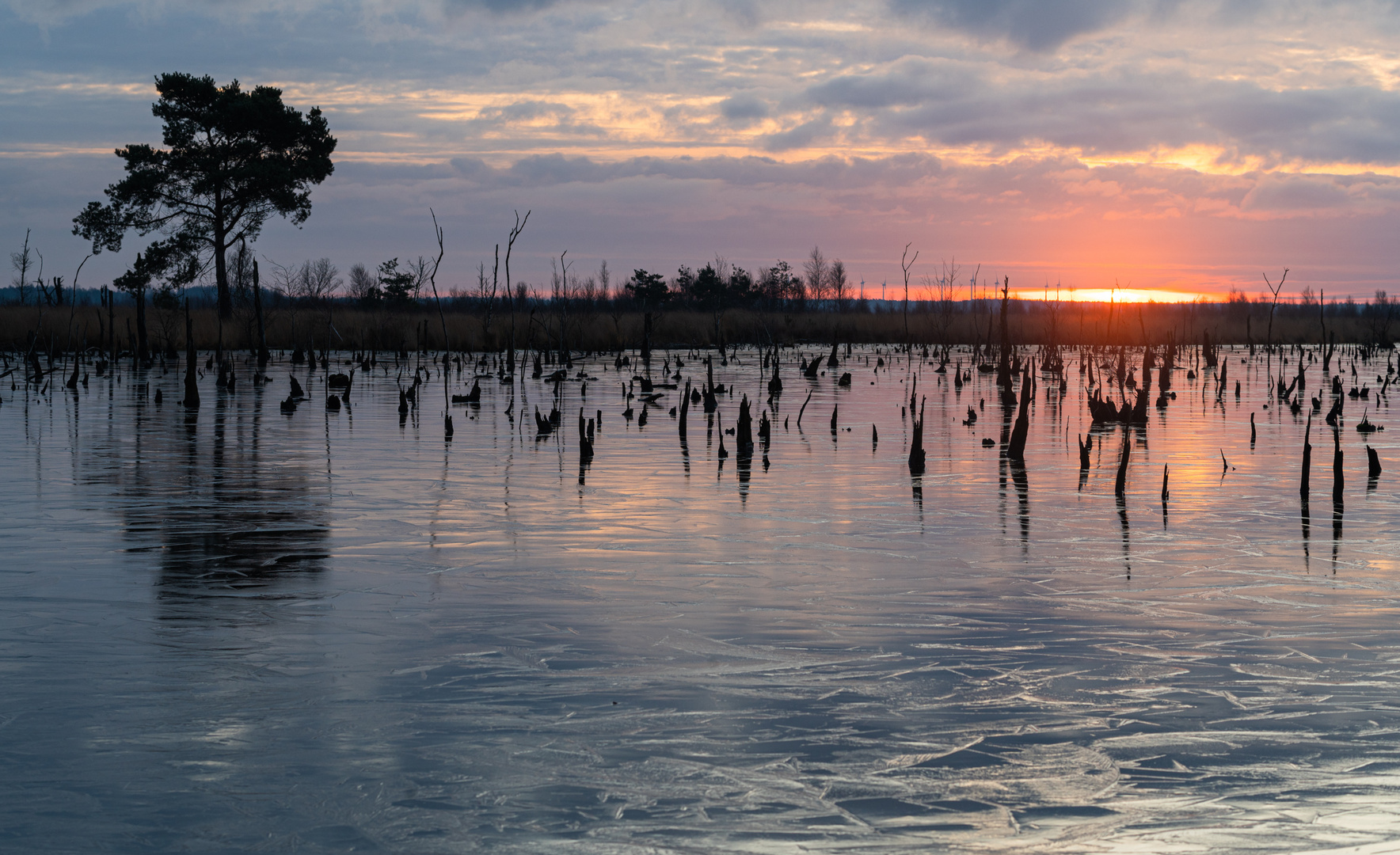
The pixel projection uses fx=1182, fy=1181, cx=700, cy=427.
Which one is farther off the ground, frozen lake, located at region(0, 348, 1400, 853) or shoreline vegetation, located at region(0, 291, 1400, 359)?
shoreline vegetation, located at region(0, 291, 1400, 359)

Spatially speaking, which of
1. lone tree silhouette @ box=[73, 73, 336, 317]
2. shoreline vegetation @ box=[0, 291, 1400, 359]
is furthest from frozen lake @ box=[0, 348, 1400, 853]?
lone tree silhouette @ box=[73, 73, 336, 317]

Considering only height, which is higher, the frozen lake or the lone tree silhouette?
the lone tree silhouette

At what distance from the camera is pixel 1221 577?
23.5 ft

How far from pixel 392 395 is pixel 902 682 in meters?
19.7

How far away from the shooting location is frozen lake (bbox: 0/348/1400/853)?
3.79 metres

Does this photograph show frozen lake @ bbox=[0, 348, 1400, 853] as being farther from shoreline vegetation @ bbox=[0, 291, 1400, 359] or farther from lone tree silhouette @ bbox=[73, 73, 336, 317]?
lone tree silhouette @ bbox=[73, 73, 336, 317]

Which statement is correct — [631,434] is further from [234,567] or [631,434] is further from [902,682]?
[902,682]

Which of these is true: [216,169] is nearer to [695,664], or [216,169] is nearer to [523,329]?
[523,329]

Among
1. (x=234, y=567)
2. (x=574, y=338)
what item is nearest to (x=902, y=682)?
(x=234, y=567)

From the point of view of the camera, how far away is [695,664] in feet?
17.6

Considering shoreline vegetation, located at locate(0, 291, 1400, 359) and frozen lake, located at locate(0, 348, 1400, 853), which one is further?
shoreline vegetation, located at locate(0, 291, 1400, 359)

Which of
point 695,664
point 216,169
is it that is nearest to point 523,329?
point 216,169

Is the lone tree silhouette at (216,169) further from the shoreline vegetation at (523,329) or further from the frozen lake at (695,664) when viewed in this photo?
the frozen lake at (695,664)

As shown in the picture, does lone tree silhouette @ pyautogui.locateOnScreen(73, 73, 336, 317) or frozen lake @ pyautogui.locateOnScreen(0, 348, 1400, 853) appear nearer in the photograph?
frozen lake @ pyautogui.locateOnScreen(0, 348, 1400, 853)
